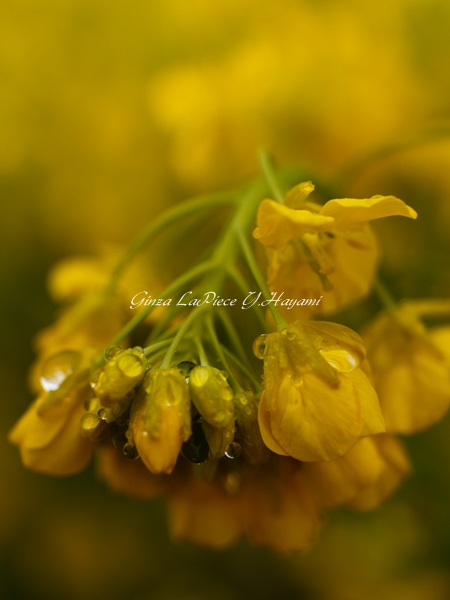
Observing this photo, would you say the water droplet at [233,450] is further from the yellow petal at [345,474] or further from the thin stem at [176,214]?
the thin stem at [176,214]

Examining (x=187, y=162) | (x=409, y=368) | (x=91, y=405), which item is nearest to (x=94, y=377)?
(x=91, y=405)

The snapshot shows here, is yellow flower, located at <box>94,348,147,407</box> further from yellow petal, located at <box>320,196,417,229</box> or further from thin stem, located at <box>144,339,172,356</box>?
yellow petal, located at <box>320,196,417,229</box>

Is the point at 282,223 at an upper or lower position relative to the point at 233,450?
upper

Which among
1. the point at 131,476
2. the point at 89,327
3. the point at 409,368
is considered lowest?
the point at 409,368

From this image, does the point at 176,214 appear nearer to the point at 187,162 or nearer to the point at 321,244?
the point at 321,244

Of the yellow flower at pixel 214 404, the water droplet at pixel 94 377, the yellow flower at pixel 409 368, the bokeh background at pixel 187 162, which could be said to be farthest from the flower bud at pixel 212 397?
the bokeh background at pixel 187 162

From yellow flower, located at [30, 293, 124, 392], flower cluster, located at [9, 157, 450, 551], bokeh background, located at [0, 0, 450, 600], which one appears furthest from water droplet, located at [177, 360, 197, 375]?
bokeh background, located at [0, 0, 450, 600]
